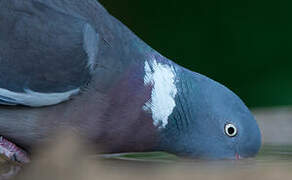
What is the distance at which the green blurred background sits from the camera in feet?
10.7

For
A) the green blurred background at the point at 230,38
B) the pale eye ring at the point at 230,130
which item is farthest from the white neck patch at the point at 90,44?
the green blurred background at the point at 230,38

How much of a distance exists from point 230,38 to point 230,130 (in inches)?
68.7

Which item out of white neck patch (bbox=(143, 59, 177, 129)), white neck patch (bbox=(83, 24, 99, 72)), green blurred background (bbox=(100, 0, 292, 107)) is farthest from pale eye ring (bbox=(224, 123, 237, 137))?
green blurred background (bbox=(100, 0, 292, 107))

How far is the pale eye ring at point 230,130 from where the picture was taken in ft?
5.73

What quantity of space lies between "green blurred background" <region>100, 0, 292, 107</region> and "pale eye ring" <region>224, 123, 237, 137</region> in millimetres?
1590

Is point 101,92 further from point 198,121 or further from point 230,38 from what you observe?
point 230,38

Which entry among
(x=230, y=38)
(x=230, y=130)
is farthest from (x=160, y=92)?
(x=230, y=38)

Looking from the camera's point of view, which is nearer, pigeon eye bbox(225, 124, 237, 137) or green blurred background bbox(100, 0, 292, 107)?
pigeon eye bbox(225, 124, 237, 137)

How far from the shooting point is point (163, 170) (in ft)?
2.16

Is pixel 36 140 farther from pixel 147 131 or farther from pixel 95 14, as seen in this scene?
pixel 95 14

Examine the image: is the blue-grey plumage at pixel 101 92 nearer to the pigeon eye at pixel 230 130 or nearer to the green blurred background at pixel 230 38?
the pigeon eye at pixel 230 130

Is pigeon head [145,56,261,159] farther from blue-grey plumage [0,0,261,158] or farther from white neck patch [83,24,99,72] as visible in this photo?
white neck patch [83,24,99,72]

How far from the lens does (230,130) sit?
175 centimetres

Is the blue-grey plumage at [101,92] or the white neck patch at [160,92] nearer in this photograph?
the blue-grey plumage at [101,92]
